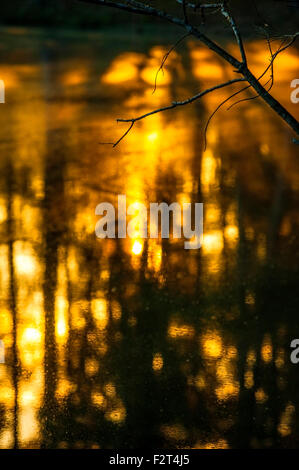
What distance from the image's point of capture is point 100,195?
15.5 metres

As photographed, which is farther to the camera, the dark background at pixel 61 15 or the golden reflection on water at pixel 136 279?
the dark background at pixel 61 15

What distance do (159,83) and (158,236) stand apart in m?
11.2

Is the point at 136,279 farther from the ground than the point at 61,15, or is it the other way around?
the point at 61,15

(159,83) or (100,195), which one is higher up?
(159,83)

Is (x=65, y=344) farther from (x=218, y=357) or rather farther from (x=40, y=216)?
(x=40, y=216)

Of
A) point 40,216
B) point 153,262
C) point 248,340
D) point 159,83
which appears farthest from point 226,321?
point 159,83

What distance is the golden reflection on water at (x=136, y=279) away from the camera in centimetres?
910

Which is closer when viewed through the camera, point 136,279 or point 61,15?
point 136,279

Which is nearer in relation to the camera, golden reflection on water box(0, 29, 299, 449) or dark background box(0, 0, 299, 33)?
golden reflection on water box(0, 29, 299, 449)

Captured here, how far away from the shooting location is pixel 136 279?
40.4 ft

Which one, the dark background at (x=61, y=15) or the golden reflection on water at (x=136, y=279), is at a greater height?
the dark background at (x=61, y=15)

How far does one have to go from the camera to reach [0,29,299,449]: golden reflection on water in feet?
29.9

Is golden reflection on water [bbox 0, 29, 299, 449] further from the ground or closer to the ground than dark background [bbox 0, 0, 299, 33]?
closer to the ground

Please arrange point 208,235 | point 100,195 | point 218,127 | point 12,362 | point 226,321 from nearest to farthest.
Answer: point 12,362
point 226,321
point 208,235
point 100,195
point 218,127
